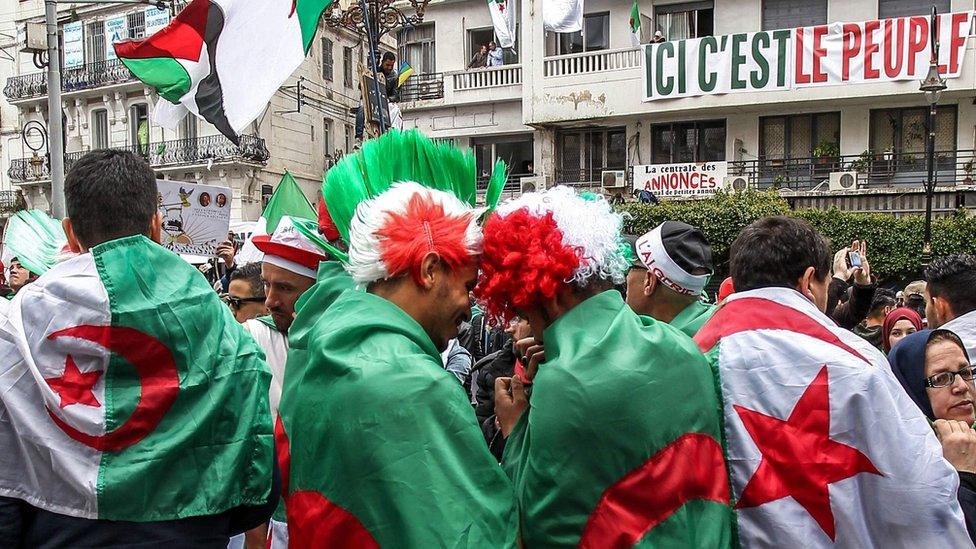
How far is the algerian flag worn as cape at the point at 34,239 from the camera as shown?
16.5 ft

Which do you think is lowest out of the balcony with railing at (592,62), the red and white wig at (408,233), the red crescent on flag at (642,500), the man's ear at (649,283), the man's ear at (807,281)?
the red crescent on flag at (642,500)

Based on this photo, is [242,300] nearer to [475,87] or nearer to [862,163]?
[862,163]

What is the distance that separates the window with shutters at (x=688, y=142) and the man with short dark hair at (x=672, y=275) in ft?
61.3

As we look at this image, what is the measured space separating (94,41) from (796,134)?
27.6 m

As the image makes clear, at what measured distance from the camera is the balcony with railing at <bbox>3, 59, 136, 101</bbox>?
33.2 meters

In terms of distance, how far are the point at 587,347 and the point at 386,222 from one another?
1.98ft

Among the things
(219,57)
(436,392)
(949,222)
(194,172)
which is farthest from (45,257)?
(194,172)

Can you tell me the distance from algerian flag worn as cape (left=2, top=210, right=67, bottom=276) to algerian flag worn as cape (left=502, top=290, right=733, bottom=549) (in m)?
3.87

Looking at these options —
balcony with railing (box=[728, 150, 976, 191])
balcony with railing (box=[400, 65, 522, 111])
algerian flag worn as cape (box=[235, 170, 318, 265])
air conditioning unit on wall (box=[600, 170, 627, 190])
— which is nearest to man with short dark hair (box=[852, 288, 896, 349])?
algerian flag worn as cape (box=[235, 170, 318, 265])

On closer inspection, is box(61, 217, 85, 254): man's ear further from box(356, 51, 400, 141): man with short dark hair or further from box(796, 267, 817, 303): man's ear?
box(356, 51, 400, 141): man with short dark hair

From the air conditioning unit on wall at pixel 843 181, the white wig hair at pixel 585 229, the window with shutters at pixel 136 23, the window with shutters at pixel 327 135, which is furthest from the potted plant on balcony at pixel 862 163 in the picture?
the window with shutters at pixel 136 23

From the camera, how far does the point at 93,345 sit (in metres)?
2.24

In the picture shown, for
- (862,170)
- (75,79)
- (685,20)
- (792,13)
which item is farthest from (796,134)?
(75,79)

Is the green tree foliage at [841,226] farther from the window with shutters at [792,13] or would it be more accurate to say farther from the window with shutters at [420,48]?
the window with shutters at [420,48]
